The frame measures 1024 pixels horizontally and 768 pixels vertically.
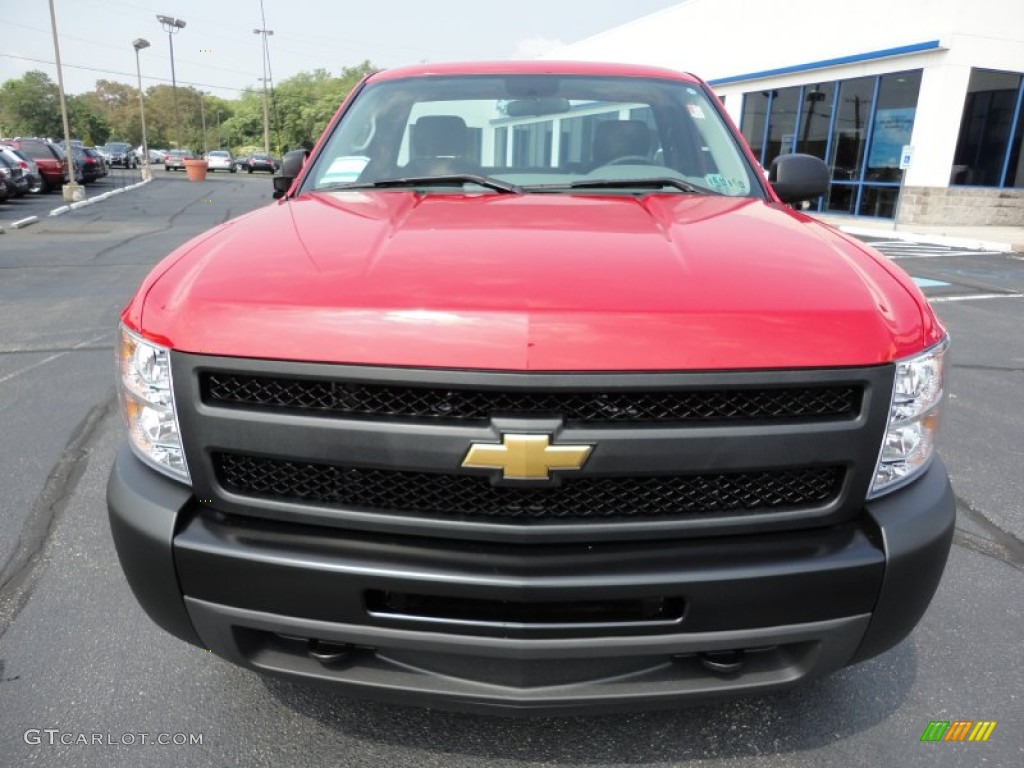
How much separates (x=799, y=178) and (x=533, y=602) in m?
2.23

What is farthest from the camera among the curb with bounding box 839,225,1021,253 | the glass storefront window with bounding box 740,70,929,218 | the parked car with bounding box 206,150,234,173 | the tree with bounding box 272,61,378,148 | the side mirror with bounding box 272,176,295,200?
the tree with bounding box 272,61,378,148

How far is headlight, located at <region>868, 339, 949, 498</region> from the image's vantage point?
1.67m

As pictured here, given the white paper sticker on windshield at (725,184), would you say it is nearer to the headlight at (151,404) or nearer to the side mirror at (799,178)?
the side mirror at (799,178)

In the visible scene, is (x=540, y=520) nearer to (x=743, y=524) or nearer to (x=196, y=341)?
(x=743, y=524)

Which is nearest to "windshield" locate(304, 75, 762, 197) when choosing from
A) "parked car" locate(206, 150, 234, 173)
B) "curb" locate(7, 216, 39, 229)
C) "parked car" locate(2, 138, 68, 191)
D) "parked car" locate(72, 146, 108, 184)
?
"curb" locate(7, 216, 39, 229)

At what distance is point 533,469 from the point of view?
1.51 meters

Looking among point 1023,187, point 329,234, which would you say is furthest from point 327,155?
point 1023,187

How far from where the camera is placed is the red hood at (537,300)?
1.51 metres

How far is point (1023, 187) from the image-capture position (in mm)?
18938

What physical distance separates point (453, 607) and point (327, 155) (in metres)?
2.03

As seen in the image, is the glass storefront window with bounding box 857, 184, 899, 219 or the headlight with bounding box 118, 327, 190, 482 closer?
the headlight with bounding box 118, 327, 190, 482

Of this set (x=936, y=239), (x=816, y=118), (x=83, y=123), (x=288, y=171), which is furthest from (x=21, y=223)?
(x=83, y=123)

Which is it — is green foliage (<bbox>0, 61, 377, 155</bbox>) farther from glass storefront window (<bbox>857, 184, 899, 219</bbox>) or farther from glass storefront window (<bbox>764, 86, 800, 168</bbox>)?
glass storefront window (<bbox>857, 184, 899, 219</bbox>)
